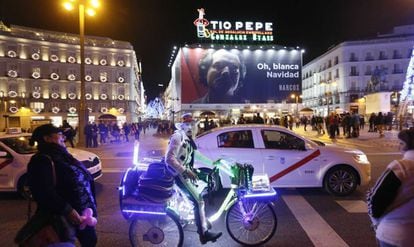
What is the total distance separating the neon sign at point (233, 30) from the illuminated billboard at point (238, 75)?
2587 mm

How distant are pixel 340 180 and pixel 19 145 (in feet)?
24.3

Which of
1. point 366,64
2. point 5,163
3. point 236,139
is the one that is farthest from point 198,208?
point 366,64

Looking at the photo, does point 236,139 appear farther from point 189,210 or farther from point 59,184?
point 59,184

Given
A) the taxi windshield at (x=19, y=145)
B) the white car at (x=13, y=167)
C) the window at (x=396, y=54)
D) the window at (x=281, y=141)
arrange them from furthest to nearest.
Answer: the window at (x=396, y=54) → the taxi windshield at (x=19, y=145) → the white car at (x=13, y=167) → the window at (x=281, y=141)

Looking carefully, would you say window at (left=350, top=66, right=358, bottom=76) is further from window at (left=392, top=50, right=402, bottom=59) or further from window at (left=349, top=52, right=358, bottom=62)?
window at (left=392, top=50, right=402, bottom=59)

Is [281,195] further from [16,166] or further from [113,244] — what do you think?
[16,166]

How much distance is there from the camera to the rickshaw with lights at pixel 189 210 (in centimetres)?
443

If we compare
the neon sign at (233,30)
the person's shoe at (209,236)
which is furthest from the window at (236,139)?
the neon sign at (233,30)

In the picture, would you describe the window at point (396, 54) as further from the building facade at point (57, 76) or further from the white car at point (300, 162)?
the white car at point (300, 162)

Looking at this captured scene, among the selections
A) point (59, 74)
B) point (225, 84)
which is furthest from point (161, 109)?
point (225, 84)

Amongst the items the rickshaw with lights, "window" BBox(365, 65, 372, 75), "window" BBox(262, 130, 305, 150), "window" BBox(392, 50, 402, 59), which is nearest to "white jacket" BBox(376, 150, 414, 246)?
the rickshaw with lights

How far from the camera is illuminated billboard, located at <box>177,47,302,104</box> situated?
6359cm

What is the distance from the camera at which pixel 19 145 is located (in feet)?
28.5

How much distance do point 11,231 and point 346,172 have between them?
646cm
